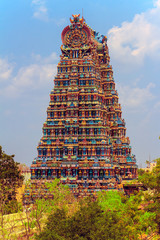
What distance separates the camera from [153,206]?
33.8 metres

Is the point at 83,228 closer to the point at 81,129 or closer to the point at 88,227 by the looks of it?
the point at 88,227

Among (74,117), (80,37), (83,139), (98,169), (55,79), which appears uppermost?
(80,37)

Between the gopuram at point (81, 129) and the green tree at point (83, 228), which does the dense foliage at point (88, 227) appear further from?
the gopuram at point (81, 129)

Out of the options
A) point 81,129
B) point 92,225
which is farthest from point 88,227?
point 81,129

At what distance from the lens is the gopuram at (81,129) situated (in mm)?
52031

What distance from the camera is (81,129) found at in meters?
55.6

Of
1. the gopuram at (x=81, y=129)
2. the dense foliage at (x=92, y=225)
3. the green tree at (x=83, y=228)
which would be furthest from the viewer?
the gopuram at (x=81, y=129)

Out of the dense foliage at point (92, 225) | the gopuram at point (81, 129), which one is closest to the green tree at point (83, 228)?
the dense foliage at point (92, 225)

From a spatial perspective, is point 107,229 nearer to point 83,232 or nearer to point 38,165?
point 83,232

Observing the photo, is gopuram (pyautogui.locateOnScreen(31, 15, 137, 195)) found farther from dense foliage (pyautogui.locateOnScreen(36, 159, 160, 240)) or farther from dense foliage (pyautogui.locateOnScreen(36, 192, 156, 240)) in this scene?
dense foliage (pyautogui.locateOnScreen(36, 192, 156, 240))

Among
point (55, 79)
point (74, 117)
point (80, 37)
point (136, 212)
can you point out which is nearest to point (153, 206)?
point (136, 212)

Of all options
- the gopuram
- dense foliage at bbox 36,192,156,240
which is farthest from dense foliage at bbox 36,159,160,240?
the gopuram

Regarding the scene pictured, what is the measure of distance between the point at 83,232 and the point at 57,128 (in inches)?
1450

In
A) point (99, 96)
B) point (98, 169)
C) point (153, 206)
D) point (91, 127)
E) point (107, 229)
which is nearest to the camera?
point (107, 229)
